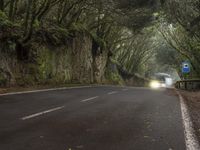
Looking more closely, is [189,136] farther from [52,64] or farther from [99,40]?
[99,40]

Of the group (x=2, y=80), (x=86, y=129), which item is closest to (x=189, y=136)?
(x=86, y=129)

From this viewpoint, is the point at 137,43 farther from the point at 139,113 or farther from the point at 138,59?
the point at 139,113

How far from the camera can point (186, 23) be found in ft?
80.2

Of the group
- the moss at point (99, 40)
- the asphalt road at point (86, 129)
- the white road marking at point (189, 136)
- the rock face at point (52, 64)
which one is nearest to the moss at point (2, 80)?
the rock face at point (52, 64)

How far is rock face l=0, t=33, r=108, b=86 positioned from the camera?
18.1m

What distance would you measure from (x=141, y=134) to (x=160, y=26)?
104ft

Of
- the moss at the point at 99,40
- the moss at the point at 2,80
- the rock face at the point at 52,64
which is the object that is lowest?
the moss at the point at 2,80

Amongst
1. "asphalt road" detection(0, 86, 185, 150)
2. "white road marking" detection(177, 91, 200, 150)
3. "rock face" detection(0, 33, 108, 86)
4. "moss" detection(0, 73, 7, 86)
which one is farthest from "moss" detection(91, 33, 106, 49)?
"white road marking" detection(177, 91, 200, 150)

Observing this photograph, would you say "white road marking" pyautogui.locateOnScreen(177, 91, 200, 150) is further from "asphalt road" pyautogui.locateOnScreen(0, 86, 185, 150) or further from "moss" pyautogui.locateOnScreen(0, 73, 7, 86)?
"moss" pyautogui.locateOnScreen(0, 73, 7, 86)

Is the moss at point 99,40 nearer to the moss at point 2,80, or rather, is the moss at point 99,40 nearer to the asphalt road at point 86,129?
the moss at point 2,80

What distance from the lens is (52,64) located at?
23.0 m

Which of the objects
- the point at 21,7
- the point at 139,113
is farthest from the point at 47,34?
the point at 139,113

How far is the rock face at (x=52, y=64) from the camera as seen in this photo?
18.1 metres

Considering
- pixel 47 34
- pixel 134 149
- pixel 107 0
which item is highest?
pixel 107 0
